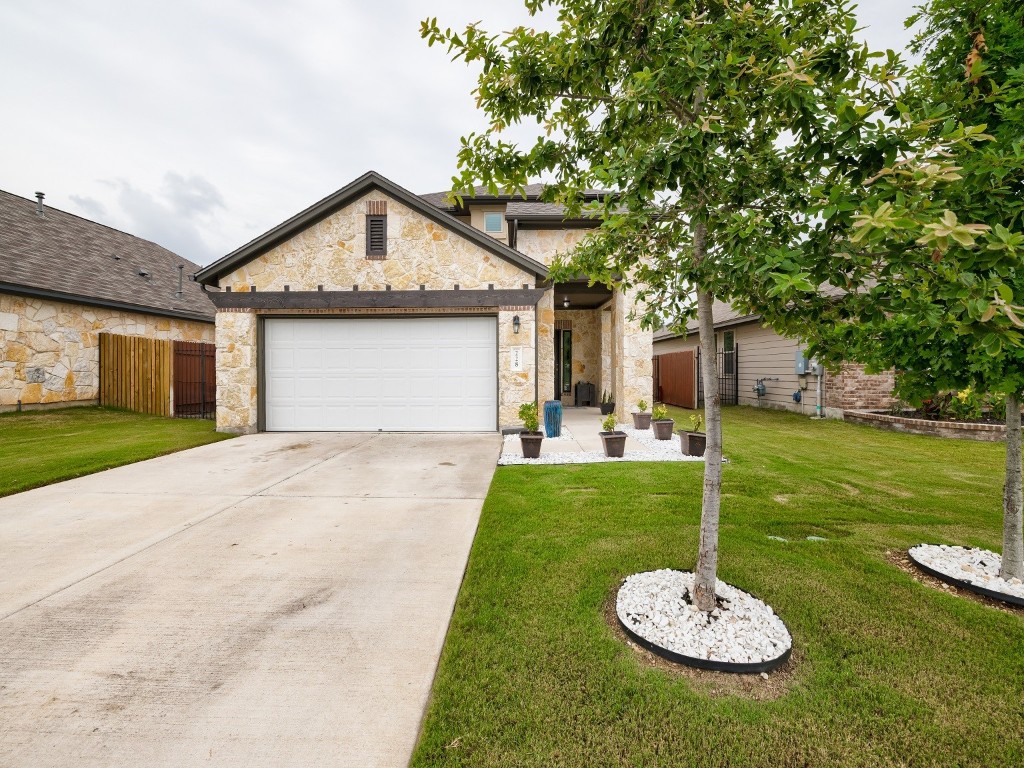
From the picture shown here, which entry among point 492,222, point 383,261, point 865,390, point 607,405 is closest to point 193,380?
point 383,261

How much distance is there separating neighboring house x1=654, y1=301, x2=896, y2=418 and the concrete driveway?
8.06 meters

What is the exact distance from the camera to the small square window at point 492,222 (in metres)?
14.0

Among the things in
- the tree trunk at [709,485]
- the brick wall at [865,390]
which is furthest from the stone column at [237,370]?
the brick wall at [865,390]

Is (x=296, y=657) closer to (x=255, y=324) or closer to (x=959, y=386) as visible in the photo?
(x=959, y=386)

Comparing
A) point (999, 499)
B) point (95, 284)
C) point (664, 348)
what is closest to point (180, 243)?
point (95, 284)

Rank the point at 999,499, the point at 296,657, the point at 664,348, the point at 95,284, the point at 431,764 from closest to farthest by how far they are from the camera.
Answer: the point at 431,764 < the point at 296,657 < the point at 999,499 < the point at 95,284 < the point at 664,348

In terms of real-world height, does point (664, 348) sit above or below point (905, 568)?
above

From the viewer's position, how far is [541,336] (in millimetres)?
11305

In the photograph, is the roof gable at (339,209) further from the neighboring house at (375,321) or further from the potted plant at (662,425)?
the potted plant at (662,425)

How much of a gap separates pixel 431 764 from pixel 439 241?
9115mm

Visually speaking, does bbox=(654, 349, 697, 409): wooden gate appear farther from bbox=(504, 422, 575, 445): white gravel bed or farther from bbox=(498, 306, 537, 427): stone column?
bbox=(498, 306, 537, 427): stone column

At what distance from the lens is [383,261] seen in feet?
31.2

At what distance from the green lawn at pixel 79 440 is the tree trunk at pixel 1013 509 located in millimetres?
9936

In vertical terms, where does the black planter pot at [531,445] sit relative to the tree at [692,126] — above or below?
below
